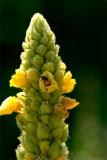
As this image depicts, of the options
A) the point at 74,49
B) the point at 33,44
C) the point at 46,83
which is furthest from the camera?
the point at 74,49

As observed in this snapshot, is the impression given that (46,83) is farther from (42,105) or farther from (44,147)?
(44,147)

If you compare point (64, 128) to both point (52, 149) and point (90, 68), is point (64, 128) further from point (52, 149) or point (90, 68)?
point (90, 68)

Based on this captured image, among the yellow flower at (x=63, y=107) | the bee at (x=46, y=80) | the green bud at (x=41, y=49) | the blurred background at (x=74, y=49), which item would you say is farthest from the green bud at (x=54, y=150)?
the blurred background at (x=74, y=49)

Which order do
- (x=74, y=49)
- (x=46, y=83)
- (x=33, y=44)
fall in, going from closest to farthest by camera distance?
(x=46, y=83) → (x=33, y=44) → (x=74, y=49)

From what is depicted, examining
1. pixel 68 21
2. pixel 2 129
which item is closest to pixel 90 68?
pixel 68 21

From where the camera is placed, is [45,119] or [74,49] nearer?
[45,119]

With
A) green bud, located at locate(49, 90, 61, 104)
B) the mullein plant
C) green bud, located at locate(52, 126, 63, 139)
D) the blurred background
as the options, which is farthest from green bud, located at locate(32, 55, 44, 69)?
the blurred background

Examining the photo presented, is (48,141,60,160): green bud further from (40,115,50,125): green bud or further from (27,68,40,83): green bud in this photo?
(27,68,40,83): green bud

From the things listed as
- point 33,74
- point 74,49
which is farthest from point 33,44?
point 74,49
